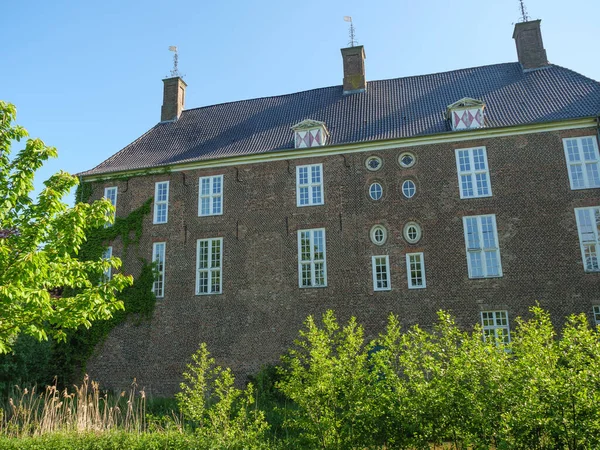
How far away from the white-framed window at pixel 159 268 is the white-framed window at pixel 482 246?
1266cm

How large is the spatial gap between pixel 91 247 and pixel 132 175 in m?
3.79

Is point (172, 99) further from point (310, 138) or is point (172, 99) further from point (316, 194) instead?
point (316, 194)

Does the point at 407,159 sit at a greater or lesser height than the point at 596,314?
greater

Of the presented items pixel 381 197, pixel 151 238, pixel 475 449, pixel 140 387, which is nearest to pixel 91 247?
pixel 151 238

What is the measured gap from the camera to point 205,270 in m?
21.4

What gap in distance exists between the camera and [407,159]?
20.7m

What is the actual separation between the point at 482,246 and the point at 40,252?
15243 millimetres

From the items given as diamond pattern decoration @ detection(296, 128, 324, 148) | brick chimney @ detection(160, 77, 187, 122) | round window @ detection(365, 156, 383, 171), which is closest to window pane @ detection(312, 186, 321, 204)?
diamond pattern decoration @ detection(296, 128, 324, 148)

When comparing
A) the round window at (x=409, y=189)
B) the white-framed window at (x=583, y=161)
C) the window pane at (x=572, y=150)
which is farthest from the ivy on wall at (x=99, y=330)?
the window pane at (x=572, y=150)

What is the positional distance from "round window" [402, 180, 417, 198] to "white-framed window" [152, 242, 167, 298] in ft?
34.8

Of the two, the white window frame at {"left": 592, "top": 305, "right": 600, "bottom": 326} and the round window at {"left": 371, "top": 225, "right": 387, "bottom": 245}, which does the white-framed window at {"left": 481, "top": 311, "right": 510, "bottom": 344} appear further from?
the round window at {"left": 371, "top": 225, "right": 387, "bottom": 245}

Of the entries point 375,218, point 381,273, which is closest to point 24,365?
point 381,273

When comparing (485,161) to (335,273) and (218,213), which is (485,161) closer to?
(335,273)

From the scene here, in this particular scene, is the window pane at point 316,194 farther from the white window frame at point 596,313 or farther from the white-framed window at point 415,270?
the white window frame at point 596,313
